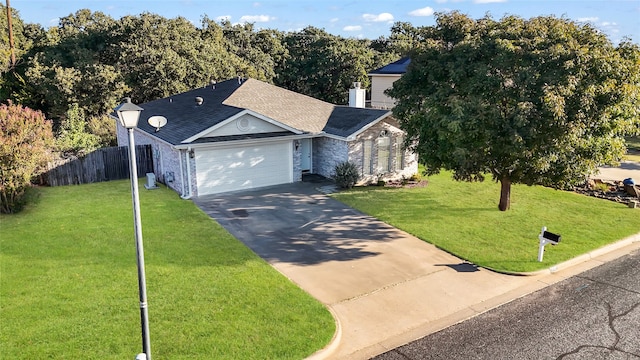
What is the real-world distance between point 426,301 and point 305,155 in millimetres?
12693

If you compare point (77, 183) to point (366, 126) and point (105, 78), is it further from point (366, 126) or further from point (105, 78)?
point (105, 78)

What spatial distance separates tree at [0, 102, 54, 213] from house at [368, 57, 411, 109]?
2365 centimetres

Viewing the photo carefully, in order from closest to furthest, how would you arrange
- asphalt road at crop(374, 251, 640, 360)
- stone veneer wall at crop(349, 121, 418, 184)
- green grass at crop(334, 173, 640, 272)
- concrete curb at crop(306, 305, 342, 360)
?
1. concrete curb at crop(306, 305, 342, 360)
2. asphalt road at crop(374, 251, 640, 360)
3. green grass at crop(334, 173, 640, 272)
4. stone veneer wall at crop(349, 121, 418, 184)

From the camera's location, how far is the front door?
834 inches

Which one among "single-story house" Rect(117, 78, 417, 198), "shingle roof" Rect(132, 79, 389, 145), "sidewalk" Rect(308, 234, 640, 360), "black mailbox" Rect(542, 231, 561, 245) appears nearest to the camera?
"sidewalk" Rect(308, 234, 640, 360)

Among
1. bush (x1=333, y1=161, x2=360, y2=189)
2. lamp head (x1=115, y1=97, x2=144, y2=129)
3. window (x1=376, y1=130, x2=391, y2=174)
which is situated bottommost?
bush (x1=333, y1=161, x2=360, y2=189)

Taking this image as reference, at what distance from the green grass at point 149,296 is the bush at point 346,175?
6.64 meters

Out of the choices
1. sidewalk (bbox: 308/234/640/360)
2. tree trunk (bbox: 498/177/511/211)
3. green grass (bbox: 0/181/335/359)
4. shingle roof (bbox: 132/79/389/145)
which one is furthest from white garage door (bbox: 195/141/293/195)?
tree trunk (bbox: 498/177/511/211)

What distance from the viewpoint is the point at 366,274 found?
36.1 feet

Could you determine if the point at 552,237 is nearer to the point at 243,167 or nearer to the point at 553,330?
the point at 553,330

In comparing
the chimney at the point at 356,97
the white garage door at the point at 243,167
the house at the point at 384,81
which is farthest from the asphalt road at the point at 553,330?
the house at the point at 384,81

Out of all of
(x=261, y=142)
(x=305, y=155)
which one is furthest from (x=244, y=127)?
(x=305, y=155)

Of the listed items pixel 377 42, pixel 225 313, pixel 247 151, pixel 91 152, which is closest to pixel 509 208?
pixel 247 151

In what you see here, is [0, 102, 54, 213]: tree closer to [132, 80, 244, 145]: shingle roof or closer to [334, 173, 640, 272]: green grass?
[132, 80, 244, 145]: shingle roof
